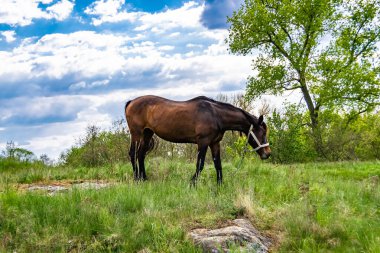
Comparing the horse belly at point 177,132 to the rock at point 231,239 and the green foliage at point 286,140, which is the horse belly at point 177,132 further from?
the green foliage at point 286,140

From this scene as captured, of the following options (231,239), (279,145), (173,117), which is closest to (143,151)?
(173,117)

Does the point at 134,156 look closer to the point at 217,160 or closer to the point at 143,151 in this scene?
the point at 143,151

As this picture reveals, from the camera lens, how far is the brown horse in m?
10.3

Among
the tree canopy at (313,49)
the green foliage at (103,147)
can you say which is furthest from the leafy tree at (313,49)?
the green foliage at (103,147)

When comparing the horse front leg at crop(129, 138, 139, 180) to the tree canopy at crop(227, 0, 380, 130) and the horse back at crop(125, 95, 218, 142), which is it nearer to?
the horse back at crop(125, 95, 218, 142)

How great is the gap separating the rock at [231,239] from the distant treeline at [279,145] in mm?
9737

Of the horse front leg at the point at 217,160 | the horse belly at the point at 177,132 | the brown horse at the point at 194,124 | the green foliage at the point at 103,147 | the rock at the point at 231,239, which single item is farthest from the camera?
the green foliage at the point at 103,147

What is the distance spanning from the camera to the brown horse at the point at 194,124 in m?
10.3

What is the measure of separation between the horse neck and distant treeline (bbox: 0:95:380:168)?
A: 6200 millimetres

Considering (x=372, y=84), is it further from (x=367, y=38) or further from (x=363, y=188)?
(x=363, y=188)

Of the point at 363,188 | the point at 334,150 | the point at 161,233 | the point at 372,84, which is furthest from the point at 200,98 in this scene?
the point at 372,84

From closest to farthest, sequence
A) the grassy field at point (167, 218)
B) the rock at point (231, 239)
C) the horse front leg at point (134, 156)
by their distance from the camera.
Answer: the rock at point (231, 239)
the grassy field at point (167, 218)
the horse front leg at point (134, 156)

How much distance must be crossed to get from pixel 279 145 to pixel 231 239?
1846 centimetres

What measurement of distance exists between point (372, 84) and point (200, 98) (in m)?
23.6
